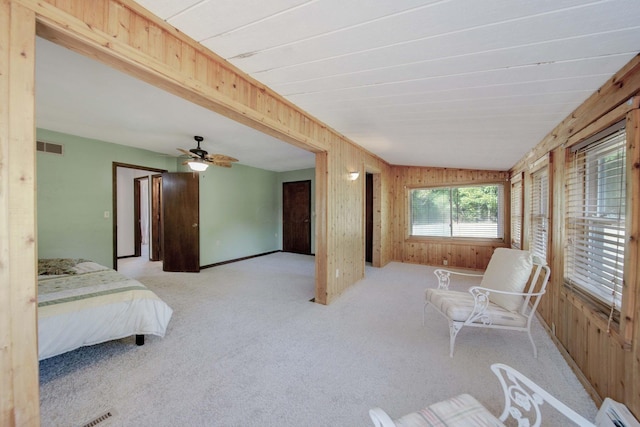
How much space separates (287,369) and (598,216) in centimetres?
265

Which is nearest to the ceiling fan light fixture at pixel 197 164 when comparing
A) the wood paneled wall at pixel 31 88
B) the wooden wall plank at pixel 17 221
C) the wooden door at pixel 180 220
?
the wooden door at pixel 180 220

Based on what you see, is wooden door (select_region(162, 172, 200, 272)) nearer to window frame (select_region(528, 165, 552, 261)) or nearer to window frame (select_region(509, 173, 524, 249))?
window frame (select_region(528, 165, 552, 261))

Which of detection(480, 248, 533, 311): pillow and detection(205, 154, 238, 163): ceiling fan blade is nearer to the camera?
detection(480, 248, 533, 311): pillow

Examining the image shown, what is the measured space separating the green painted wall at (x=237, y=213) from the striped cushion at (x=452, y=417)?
517 cm

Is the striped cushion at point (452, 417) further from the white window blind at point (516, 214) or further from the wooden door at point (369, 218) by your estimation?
the wooden door at point (369, 218)

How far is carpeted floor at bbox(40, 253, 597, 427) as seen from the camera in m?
1.58

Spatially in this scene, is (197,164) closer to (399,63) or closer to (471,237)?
(399,63)

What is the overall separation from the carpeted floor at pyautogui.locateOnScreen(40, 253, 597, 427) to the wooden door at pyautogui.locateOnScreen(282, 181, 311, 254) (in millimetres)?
3758

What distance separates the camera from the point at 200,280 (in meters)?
4.44

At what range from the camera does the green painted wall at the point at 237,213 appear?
553cm

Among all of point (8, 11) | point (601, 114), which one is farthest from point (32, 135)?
point (601, 114)

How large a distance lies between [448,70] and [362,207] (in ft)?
9.73

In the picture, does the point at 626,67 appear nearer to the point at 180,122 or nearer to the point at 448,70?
the point at 448,70

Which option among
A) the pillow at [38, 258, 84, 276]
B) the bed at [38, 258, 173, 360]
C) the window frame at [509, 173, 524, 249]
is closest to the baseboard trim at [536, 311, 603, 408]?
the window frame at [509, 173, 524, 249]
